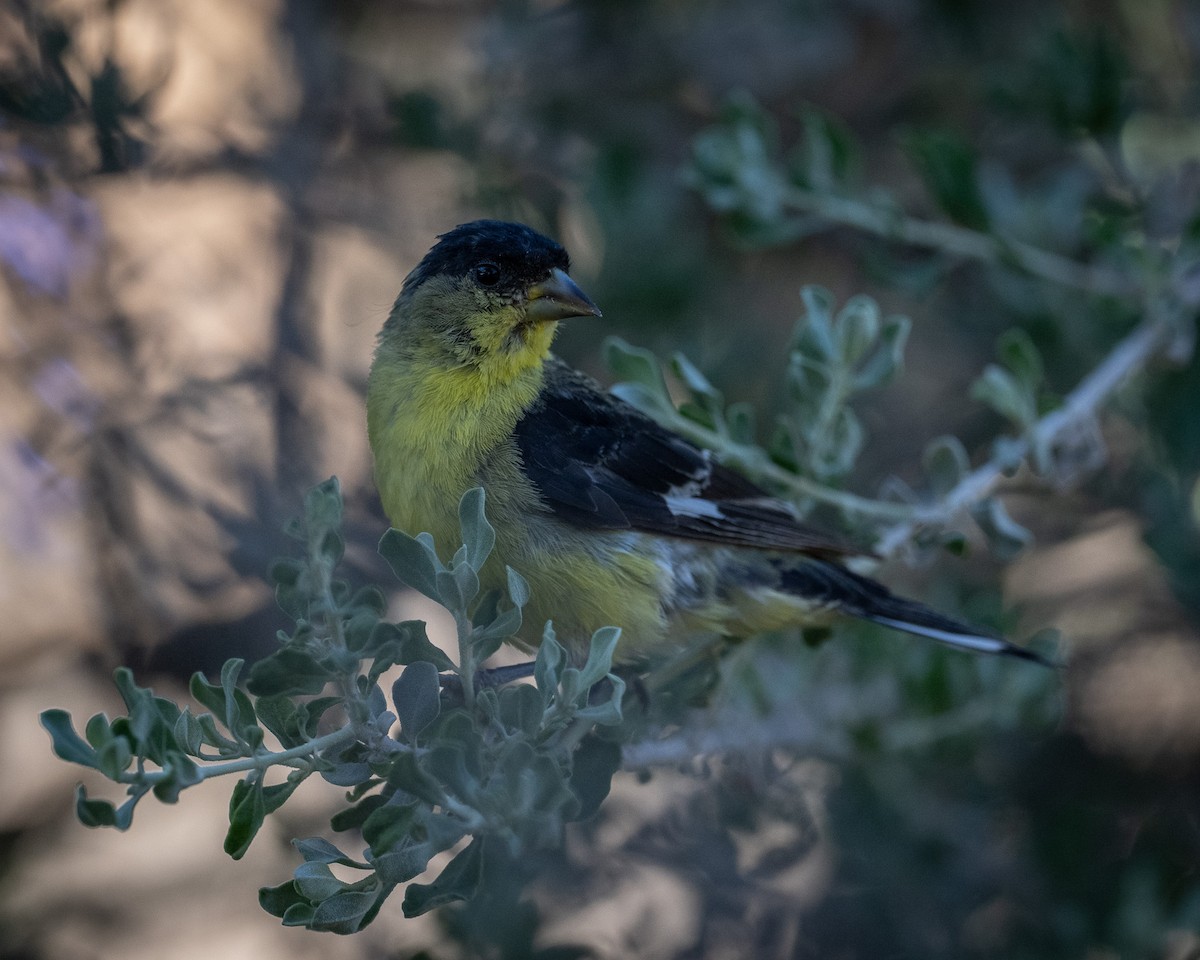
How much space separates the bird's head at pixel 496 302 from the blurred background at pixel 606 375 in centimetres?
57

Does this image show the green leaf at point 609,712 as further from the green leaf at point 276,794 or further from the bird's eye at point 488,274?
the bird's eye at point 488,274

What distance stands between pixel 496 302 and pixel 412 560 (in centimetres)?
108

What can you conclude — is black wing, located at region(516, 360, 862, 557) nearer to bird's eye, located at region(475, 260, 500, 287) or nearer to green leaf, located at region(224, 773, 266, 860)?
bird's eye, located at region(475, 260, 500, 287)

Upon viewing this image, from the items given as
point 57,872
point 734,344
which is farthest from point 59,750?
point 734,344

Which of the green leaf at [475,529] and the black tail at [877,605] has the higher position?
the green leaf at [475,529]

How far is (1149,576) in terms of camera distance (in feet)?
12.5

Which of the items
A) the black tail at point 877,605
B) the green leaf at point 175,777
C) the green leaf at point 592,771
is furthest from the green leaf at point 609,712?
the black tail at point 877,605

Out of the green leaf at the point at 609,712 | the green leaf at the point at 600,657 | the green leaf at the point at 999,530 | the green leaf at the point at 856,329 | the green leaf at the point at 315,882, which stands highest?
the green leaf at the point at 856,329

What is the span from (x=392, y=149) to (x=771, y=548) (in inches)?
104

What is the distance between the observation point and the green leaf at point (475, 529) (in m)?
1.59

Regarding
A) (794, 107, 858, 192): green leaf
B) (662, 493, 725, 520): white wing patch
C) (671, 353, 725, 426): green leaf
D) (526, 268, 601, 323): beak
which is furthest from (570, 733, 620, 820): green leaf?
(794, 107, 858, 192): green leaf

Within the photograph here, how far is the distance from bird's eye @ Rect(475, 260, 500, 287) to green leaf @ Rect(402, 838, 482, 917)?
132cm

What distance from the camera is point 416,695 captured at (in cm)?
155

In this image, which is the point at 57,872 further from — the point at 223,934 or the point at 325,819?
the point at 325,819
